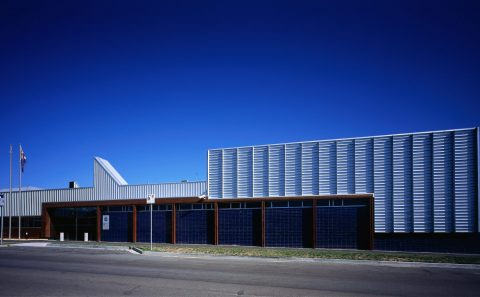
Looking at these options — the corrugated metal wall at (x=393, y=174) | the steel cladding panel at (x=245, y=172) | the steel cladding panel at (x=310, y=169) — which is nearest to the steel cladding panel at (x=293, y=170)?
the corrugated metal wall at (x=393, y=174)

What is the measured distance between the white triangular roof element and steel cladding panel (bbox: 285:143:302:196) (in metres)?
13.5

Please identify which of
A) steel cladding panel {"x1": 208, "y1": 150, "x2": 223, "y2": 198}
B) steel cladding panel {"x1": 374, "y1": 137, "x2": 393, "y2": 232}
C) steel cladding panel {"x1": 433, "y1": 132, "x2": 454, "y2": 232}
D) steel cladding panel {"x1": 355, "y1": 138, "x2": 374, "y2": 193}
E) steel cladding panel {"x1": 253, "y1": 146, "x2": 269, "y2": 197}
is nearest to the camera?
steel cladding panel {"x1": 433, "y1": 132, "x2": 454, "y2": 232}

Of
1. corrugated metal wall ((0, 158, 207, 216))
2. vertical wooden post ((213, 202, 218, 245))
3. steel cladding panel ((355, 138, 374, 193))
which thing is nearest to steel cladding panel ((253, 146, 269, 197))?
vertical wooden post ((213, 202, 218, 245))

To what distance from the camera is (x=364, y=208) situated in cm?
2480

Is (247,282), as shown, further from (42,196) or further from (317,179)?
(42,196)

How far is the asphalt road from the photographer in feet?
37.4

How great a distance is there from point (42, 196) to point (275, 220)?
21526mm

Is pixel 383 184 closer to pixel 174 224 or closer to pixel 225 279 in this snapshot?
pixel 225 279

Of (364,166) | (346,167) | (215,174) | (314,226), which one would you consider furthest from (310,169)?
(215,174)

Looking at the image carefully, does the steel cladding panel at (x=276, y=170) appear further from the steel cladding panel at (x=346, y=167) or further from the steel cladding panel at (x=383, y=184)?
the steel cladding panel at (x=383, y=184)

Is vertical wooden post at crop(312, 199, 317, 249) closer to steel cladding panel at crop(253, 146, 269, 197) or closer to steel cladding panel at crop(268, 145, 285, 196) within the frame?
steel cladding panel at crop(268, 145, 285, 196)

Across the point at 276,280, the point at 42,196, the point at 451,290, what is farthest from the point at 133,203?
the point at 451,290

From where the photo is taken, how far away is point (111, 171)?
3475 cm

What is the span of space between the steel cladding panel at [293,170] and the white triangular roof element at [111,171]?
13510 mm
